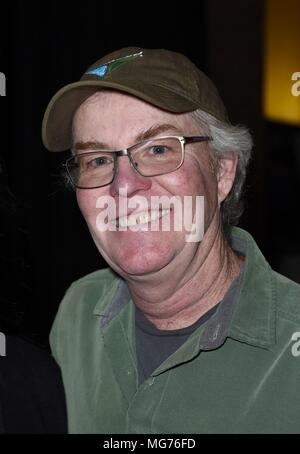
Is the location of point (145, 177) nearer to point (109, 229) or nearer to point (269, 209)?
point (109, 229)

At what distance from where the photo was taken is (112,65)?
5.45ft

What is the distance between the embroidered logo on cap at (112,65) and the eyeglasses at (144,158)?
226 mm

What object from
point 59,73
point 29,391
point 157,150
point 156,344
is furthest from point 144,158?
point 59,73

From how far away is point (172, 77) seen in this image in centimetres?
164

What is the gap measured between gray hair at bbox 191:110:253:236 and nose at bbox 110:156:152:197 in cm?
24

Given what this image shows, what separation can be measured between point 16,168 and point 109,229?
4.51ft

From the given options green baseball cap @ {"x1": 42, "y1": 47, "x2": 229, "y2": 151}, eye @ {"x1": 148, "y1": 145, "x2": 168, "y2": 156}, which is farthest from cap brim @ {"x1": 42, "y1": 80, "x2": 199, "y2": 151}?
eye @ {"x1": 148, "y1": 145, "x2": 168, "y2": 156}

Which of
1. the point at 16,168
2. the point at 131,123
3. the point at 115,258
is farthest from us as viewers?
the point at 16,168

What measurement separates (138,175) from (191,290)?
372 millimetres

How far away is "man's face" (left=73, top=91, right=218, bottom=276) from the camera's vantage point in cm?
159

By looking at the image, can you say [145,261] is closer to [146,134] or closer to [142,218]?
[142,218]

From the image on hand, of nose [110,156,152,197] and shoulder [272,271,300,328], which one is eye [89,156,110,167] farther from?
shoulder [272,271,300,328]

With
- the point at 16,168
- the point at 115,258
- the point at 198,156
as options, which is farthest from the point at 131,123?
the point at 16,168

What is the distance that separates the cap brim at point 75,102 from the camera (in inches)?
60.7
